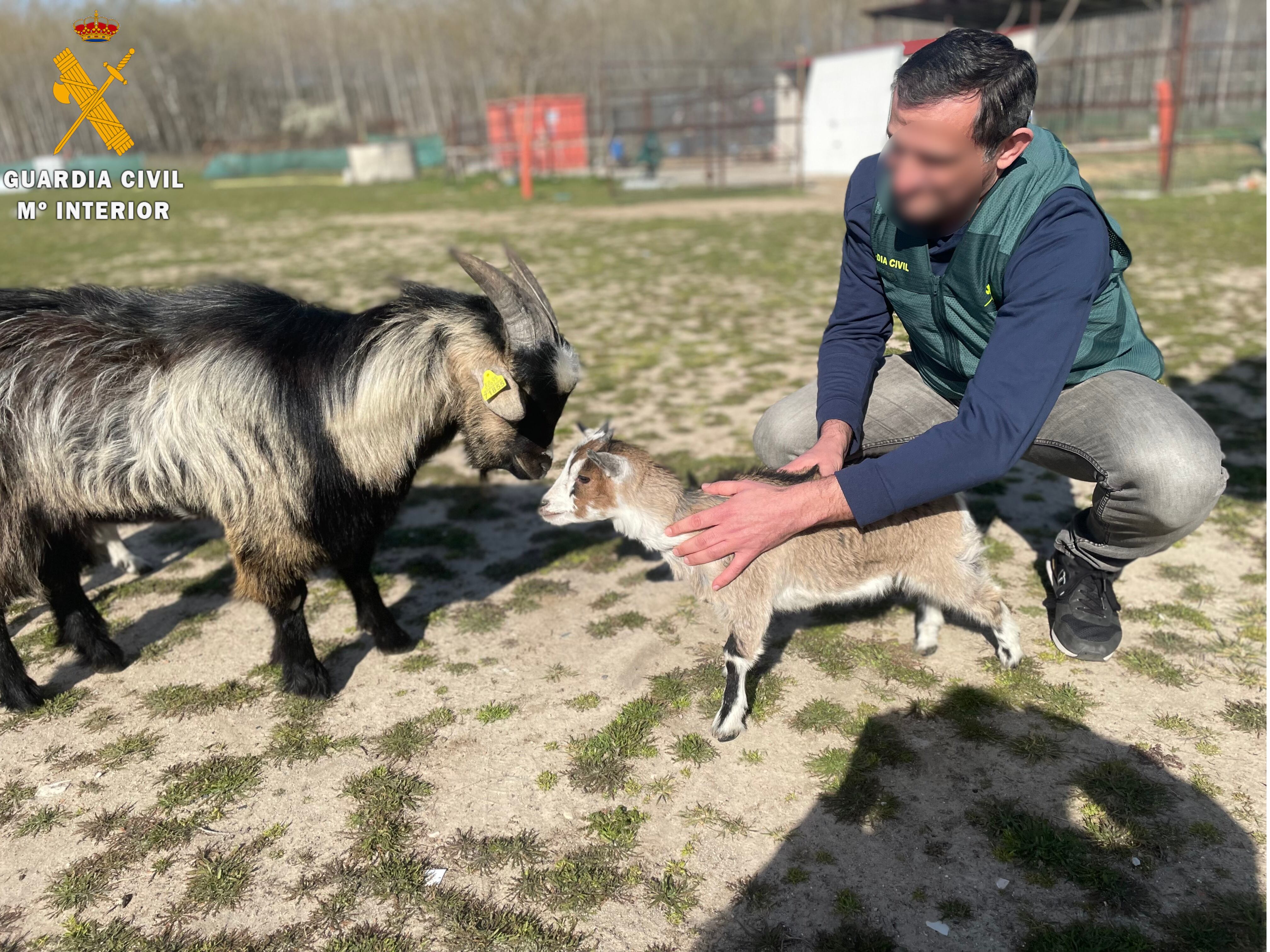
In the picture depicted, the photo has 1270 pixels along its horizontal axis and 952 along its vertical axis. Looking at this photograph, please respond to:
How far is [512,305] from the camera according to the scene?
331cm

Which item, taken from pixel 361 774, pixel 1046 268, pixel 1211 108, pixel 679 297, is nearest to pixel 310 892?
pixel 361 774

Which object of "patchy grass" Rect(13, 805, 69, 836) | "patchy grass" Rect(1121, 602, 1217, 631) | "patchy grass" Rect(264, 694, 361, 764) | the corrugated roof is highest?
the corrugated roof

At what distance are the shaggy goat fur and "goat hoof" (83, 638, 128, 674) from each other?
27cm

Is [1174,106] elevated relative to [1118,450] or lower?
elevated

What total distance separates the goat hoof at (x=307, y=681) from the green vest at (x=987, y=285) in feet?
9.28

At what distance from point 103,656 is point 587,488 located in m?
2.38

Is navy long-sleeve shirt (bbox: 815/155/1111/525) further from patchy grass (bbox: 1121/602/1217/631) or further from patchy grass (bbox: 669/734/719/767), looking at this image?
patchy grass (bbox: 1121/602/1217/631)

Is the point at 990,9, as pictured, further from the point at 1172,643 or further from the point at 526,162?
the point at 1172,643

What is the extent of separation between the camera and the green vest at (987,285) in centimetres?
263

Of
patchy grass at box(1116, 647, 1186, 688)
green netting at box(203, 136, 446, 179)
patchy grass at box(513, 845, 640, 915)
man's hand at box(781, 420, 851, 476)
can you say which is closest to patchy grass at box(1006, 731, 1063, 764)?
patchy grass at box(1116, 647, 1186, 688)

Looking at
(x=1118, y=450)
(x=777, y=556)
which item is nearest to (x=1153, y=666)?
(x=1118, y=450)

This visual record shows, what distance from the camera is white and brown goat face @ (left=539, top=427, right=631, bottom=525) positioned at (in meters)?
3.19

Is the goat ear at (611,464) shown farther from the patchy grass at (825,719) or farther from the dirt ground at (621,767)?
the patchy grass at (825,719)

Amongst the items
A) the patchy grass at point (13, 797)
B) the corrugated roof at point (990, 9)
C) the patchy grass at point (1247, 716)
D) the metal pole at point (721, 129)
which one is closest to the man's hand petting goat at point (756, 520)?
the patchy grass at point (1247, 716)
